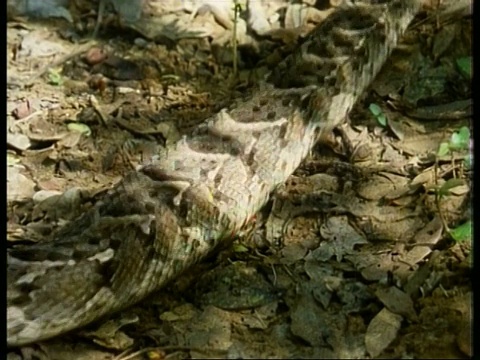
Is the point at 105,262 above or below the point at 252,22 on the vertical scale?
below

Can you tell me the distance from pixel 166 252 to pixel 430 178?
0.99 metres

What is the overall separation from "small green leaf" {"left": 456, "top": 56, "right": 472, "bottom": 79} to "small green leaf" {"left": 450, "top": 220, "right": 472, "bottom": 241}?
0.89 meters

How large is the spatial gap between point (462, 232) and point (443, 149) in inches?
19.1

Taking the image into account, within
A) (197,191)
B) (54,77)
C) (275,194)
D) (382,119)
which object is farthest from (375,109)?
(54,77)

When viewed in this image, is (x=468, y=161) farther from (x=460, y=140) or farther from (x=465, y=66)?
(x=465, y=66)

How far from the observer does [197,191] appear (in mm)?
3424

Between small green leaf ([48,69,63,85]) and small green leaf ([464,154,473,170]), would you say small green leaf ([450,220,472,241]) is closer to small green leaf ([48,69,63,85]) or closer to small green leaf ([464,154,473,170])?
small green leaf ([464,154,473,170])

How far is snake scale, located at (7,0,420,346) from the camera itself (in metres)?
3.08

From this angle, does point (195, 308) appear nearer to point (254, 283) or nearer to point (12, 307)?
point (254, 283)

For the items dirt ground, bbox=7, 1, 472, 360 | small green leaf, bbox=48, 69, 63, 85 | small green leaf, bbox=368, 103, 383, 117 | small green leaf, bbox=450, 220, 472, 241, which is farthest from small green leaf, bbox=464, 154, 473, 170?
small green leaf, bbox=48, 69, 63, 85

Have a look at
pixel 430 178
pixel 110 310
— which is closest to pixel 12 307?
pixel 110 310

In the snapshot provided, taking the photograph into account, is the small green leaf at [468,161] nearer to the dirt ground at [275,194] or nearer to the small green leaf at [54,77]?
the dirt ground at [275,194]

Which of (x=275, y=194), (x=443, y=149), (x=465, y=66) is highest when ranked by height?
(x=465, y=66)

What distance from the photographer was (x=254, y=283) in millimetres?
3279
